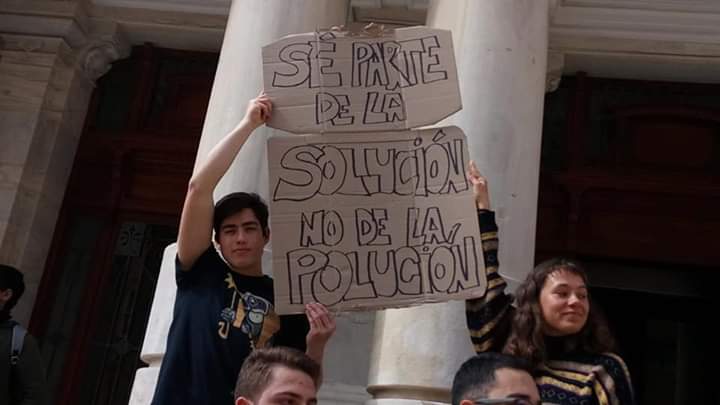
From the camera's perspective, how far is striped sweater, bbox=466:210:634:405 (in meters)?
3.02

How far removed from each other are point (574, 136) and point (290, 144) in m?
4.36

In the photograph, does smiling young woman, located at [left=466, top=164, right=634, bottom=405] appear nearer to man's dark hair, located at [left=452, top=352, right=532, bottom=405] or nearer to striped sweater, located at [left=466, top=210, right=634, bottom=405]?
striped sweater, located at [left=466, top=210, right=634, bottom=405]

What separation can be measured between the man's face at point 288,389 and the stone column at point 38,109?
17.6 ft

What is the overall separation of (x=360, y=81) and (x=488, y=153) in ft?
3.58

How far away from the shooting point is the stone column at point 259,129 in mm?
4659

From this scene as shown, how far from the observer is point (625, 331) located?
28.5ft

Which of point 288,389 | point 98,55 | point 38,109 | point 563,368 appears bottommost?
point 288,389

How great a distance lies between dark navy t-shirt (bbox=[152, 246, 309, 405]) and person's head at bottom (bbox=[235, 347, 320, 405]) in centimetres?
67

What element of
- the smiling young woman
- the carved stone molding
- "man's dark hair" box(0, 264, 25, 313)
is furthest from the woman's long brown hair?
the carved stone molding

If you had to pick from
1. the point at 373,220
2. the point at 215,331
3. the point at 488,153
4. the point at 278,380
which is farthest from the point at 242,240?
the point at 488,153

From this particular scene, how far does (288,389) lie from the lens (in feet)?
7.79

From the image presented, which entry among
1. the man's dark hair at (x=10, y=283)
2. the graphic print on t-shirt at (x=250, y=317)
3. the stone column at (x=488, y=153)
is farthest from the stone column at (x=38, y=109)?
the graphic print on t-shirt at (x=250, y=317)

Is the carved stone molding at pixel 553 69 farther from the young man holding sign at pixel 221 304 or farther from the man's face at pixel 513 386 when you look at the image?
the man's face at pixel 513 386

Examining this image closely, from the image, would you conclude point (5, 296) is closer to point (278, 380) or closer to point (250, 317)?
point (250, 317)
